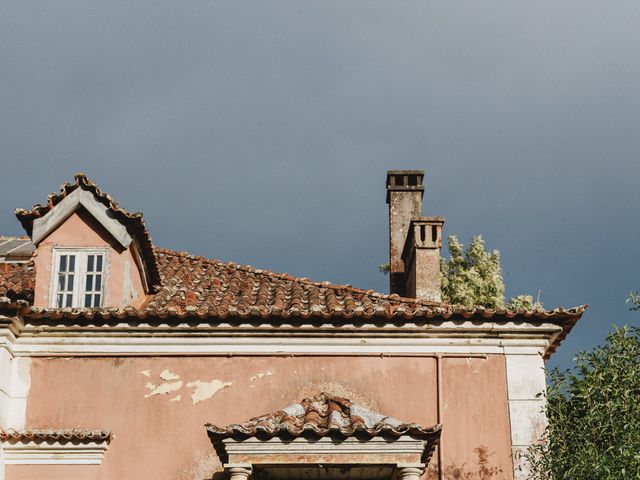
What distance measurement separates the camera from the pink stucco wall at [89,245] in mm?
14508

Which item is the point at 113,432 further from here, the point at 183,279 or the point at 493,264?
the point at 493,264

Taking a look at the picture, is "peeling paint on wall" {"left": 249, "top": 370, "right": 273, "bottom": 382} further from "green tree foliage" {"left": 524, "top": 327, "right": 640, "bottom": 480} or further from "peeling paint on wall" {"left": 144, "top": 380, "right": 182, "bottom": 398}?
"green tree foliage" {"left": 524, "top": 327, "right": 640, "bottom": 480}

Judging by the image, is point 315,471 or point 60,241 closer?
point 315,471

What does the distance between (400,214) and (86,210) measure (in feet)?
22.8

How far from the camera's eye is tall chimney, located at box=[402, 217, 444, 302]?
56.1ft

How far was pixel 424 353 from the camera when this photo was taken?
13.9m

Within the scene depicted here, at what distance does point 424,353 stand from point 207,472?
346 centimetres

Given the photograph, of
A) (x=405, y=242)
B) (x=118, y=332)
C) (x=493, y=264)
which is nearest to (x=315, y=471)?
(x=118, y=332)

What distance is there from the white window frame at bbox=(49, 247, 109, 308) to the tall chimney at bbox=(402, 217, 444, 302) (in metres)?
5.53

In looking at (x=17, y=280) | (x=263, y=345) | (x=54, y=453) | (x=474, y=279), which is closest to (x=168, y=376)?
(x=263, y=345)

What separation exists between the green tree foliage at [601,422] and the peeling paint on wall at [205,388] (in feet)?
14.5

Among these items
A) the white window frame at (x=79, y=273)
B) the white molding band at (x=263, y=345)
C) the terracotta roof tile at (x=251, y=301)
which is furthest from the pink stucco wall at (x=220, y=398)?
the white window frame at (x=79, y=273)

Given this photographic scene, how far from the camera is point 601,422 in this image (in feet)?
38.9

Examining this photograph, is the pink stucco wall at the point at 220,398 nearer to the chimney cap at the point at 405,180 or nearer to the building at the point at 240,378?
the building at the point at 240,378
